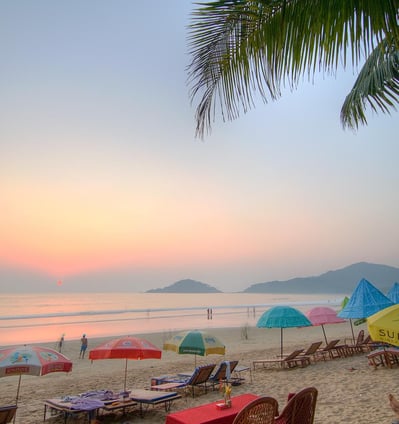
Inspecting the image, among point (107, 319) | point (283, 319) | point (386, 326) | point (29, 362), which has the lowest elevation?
point (29, 362)

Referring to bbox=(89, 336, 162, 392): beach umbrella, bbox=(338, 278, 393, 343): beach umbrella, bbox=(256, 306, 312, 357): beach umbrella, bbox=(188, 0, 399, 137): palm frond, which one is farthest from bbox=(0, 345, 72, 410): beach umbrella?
bbox=(338, 278, 393, 343): beach umbrella

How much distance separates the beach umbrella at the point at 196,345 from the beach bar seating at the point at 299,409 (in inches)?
200

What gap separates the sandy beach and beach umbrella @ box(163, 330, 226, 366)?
999 mm

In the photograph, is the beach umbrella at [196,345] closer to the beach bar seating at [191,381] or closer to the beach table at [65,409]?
the beach bar seating at [191,381]

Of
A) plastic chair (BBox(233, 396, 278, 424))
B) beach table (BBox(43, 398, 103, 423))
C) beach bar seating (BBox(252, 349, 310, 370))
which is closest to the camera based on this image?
plastic chair (BBox(233, 396, 278, 424))

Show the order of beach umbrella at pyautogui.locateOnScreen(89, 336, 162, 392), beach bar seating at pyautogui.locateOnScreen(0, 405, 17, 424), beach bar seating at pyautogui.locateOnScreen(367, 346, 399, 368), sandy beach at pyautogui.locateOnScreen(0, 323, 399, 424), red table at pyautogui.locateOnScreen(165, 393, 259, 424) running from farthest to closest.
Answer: beach bar seating at pyautogui.locateOnScreen(367, 346, 399, 368)
beach umbrella at pyautogui.locateOnScreen(89, 336, 162, 392)
sandy beach at pyautogui.locateOnScreen(0, 323, 399, 424)
beach bar seating at pyautogui.locateOnScreen(0, 405, 17, 424)
red table at pyautogui.locateOnScreen(165, 393, 259, 424)

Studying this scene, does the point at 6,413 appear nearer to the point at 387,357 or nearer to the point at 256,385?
the point at 256,385

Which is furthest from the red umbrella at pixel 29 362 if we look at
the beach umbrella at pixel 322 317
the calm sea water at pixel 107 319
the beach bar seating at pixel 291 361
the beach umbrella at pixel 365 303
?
the calm sea water at pixel 107 319

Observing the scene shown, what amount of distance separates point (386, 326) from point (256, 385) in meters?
6.31

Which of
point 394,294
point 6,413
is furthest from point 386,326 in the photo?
point 394,294

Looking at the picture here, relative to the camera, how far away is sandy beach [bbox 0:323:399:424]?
7.27 m

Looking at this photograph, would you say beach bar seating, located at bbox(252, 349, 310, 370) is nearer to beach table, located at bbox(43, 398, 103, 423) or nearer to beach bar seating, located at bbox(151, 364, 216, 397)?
beach bar seating, located at bbox(151, 364, 216, 397)

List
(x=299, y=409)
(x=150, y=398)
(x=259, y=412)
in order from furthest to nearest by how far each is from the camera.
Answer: (x=150, y=398) → (x=299, y=409) → (x=259, y=412)

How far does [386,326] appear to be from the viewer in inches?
179
